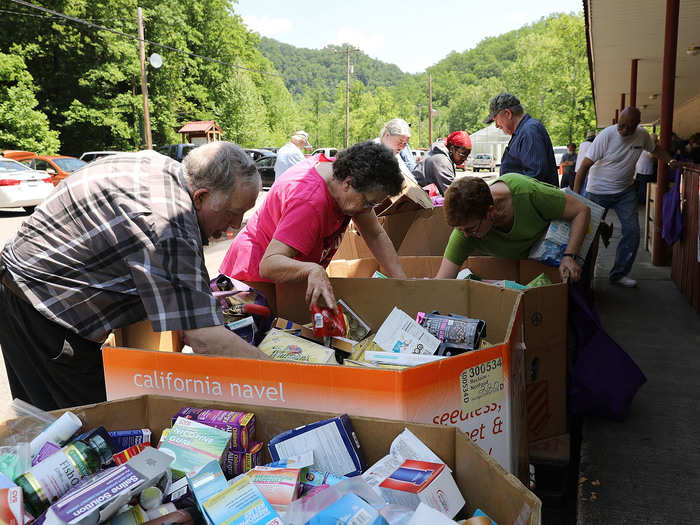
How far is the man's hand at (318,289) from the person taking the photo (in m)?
2.13

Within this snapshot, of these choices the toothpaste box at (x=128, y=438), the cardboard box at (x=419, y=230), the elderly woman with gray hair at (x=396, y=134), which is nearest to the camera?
the toothpaste box at (x=128, y=438)

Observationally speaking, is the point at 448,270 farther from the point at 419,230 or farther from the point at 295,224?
the point at 419,230

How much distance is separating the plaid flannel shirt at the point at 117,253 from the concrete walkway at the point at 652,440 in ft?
6.08

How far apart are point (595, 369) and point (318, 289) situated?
164 centimetres

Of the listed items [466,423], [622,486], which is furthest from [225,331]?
[622,486]

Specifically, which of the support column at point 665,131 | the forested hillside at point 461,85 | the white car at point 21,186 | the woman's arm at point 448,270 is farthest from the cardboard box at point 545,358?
the forested hillside at point 461,85

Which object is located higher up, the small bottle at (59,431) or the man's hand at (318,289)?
the man's hand at (318,289)

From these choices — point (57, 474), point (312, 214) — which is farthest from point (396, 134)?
point (57, 474)

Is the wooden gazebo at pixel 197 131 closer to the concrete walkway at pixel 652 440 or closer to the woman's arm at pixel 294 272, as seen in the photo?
the concrete walkway at pixel 652 440

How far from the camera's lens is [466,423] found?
1531 mm

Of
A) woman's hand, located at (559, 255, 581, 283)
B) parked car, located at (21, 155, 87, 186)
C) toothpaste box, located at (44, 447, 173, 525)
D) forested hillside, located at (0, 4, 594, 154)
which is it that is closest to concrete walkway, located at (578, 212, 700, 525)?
woman's hand, located at (559, 255, 581, 283)

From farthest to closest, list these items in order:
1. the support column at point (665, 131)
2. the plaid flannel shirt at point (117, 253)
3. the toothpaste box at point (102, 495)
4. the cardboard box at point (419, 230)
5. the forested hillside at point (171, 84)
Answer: the forested hillside at point (171, 84)
the support column at point (665, 131)
the cardboard box at point (419, 230)
the plaid flannel shirt at point (117, 253)
the toothpaste box at point (102, 495)

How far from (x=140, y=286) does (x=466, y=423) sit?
0.97 metres

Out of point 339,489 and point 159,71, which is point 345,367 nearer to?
point 339,489
